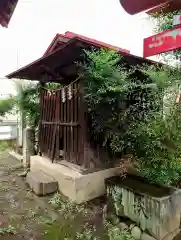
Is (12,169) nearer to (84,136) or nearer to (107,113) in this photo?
(84,136)

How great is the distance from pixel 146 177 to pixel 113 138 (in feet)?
3.49

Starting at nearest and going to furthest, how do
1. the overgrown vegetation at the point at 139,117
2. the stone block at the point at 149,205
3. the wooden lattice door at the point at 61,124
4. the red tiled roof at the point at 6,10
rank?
the red tiled roof at the point at 6,10, the stone block at the point at 149,205, the overgrown vegetation at the point at 139,117, the wooden lattice door at the point at 61,124

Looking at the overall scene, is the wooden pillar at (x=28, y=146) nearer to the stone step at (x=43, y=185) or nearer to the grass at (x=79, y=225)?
the stone step at (x=43, y=185)

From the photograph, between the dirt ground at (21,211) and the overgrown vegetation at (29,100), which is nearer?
the dirt ground at (21,211)

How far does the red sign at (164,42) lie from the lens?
12.8 feet

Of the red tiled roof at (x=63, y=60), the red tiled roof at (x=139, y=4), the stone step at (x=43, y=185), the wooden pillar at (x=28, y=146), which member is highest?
the red tiled roof at (x=139, y=4)

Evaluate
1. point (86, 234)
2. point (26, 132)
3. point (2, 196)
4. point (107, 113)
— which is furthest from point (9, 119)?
point (86, 234)

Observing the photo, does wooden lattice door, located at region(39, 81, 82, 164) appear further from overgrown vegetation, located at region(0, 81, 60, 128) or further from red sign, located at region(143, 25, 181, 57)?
red sign, located at region(143, 25, 181, 57)

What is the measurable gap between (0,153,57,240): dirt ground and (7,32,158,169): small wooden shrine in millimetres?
1261

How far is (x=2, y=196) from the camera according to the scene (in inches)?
226

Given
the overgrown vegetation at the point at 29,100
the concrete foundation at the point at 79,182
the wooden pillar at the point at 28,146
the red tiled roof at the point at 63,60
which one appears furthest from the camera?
the overgrown vegetation at the point at 29,100

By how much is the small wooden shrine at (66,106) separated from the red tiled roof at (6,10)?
1.27m

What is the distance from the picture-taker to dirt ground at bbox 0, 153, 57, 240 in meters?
4.03

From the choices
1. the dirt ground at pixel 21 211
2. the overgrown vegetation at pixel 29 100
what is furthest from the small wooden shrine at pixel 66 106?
the dirt ground at pixel 21 211
